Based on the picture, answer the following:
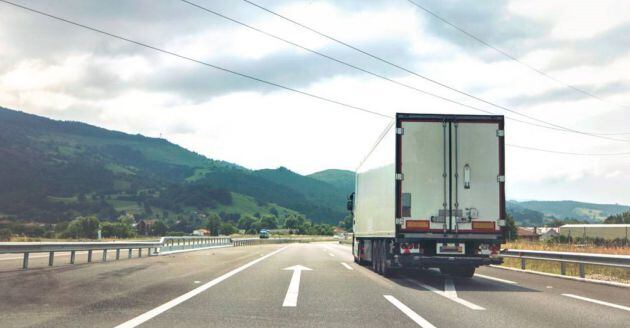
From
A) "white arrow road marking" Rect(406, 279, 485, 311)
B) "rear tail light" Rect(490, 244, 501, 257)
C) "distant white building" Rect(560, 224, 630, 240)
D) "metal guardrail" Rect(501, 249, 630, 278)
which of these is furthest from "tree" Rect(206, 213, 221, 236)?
"white arrow road marking" Rect(406, 279, 485, 311)

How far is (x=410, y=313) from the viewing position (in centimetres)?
802

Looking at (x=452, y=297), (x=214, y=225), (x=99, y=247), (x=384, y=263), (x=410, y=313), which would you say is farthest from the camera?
(x=214, y=225)

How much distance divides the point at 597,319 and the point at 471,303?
211 cm

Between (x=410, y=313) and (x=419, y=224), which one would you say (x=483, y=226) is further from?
(x=410, y=313)

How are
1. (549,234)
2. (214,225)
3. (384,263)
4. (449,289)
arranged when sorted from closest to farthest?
(449,289)
(384,263)
(549,234)
(214,225)

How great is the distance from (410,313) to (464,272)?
808 centimetres

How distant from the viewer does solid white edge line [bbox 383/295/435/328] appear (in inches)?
277

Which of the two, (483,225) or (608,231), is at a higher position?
(608,231)

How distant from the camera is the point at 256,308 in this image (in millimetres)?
8336

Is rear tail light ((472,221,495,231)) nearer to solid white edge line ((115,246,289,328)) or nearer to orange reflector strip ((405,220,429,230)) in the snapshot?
orange reflector strip ((405,220,429,230))

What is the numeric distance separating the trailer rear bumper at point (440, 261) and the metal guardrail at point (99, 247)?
34.4 ft

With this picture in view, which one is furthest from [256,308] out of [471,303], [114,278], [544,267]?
[544,267]

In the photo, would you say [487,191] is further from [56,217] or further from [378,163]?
[56,217]

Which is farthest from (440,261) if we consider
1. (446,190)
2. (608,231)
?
(608,231)
